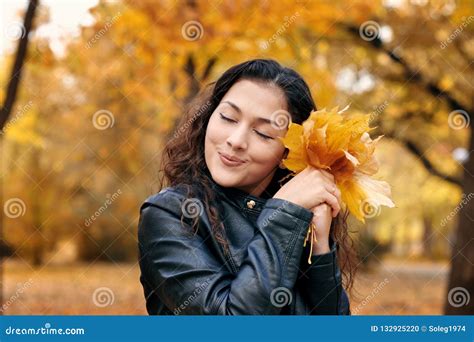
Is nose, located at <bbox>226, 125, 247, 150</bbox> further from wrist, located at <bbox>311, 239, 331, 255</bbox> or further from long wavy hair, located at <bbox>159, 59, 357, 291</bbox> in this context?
wrist, located at <bbox>311, 239, 331, 255</bbox>

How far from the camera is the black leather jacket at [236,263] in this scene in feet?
6.09

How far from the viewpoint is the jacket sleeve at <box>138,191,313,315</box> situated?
184 centimetres

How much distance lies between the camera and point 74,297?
13703 millimetres

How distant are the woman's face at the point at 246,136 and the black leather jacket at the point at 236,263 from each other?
0.25ft

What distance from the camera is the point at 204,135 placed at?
7.81ft

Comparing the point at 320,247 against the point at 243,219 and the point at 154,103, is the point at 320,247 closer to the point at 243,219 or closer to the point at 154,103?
the point at 243,219

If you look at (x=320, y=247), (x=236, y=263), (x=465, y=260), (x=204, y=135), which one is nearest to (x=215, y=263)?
(x=236, y=263)

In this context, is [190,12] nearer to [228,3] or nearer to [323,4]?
[228,3]

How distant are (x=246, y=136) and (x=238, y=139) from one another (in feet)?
0.11

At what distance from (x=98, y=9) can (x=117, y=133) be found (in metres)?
8.56

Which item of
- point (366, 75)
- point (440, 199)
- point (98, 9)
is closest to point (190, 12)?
point (98, 9)

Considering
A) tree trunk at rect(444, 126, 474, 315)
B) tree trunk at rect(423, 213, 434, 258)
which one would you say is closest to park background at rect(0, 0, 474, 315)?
tree trunk at rect(444, 126, 474, 315)

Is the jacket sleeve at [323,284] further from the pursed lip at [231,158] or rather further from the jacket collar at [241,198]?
the pursed lip at [231,158]

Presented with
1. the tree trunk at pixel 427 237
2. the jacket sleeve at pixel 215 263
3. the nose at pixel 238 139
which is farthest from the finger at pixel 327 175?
the tree trunk at pixel 427 237
